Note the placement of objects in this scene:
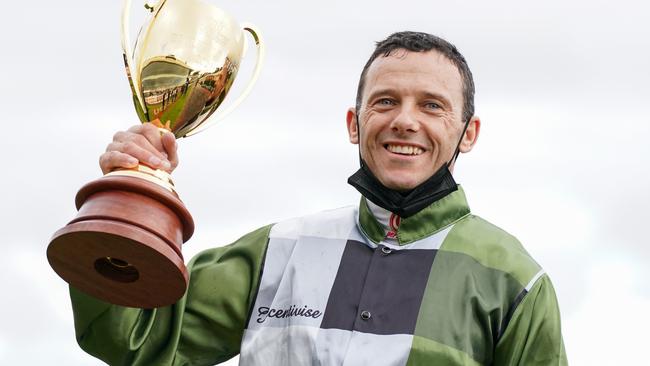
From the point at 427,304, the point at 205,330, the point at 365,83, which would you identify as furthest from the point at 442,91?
the point at 205,330

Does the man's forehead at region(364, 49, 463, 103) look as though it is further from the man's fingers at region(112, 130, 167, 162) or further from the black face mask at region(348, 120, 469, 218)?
the man's fingers at region(112, 130, 167, 162)

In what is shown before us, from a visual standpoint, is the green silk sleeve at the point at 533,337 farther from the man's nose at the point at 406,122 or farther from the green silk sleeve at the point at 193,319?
the green silk sleeve at the point at 193,319

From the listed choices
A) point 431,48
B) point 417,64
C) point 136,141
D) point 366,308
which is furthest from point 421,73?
point 136,141

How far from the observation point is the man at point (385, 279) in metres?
6.89

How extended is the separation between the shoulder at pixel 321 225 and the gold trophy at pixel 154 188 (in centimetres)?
69

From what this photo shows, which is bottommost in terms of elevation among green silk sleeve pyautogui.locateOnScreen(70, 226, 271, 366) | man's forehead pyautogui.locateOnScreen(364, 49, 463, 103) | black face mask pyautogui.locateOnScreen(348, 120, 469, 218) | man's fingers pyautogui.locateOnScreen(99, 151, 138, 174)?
green silk sleeve pyautogui.locateOnScreen(70, 226, 271, 366)

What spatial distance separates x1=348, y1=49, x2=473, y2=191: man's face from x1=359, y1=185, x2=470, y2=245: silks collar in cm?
18

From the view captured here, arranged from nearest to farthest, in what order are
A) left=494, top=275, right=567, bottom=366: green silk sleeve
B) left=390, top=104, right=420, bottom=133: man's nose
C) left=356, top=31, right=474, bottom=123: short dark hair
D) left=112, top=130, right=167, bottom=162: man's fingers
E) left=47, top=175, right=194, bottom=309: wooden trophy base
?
left=47, top=175, right=194, bottom=309: wooden trophy base → left=112, top=130, right=167, bottom=162: man's fingers → left=494, top=275, right=567, bottom=366: green silk sleeve → left=390, top=104, right=420, bottom=133: man's nose → left=356, top=31, right=474, bottom=123: short dark hair

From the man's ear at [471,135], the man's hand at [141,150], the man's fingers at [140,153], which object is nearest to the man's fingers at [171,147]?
the man's hand at [141,150]

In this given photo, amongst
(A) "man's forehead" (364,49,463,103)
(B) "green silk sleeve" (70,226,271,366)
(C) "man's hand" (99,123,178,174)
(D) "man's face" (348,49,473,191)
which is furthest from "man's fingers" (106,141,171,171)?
(A) "man's forehead" (364,49,463,103)

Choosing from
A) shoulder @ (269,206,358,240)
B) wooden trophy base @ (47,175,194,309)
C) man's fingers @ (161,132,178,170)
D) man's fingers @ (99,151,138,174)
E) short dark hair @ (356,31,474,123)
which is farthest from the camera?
shoulder @ (269,206,358,240)

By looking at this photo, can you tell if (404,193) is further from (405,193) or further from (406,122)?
(406,122)

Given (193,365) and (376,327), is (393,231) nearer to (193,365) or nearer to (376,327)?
(376,327)

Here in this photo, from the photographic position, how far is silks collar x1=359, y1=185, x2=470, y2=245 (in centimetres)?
720
